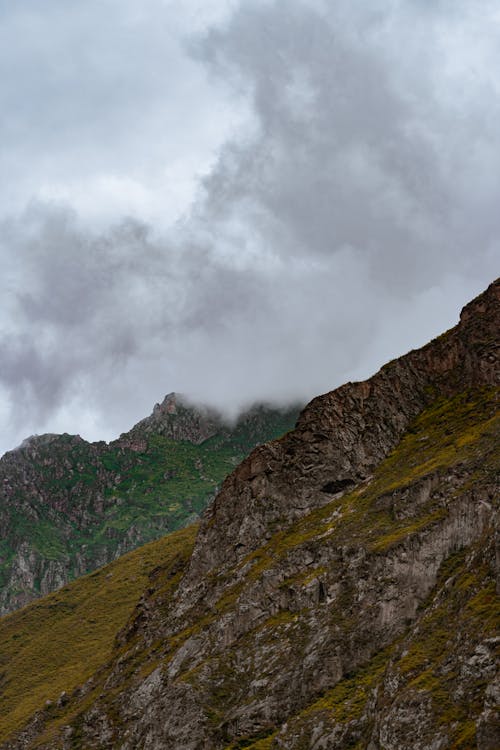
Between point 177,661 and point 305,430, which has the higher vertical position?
point 305,430

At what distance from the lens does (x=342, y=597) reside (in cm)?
11212

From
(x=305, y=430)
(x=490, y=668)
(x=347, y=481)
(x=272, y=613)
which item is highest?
(x=305, y=430)

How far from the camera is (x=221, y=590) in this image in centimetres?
14538

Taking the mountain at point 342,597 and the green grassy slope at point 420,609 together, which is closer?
the green grassy slope at point 420,609

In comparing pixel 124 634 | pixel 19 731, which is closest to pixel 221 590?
pixel 124 634

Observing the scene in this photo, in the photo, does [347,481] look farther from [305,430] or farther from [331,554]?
[331,554]

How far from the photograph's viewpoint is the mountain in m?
81.2

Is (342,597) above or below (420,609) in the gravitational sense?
above

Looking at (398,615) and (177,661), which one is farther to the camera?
(177,661)

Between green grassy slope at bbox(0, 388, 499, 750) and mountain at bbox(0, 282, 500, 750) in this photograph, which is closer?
green grassy slope at bbox(0, 388, 499, 750)

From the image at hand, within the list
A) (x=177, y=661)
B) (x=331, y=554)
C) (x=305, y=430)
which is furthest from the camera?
(x=305, y=430)

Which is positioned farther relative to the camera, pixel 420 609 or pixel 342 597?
pixel 342 597

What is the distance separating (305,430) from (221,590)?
132ft

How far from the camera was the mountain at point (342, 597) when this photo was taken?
81.2 m
